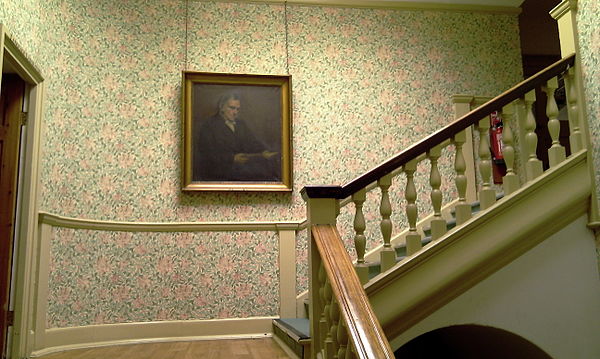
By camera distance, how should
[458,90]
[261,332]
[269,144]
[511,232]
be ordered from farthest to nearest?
[458,90]
[269,144]
[261,332]
[511,232]

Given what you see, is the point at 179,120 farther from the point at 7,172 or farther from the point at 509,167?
the point at 509,167

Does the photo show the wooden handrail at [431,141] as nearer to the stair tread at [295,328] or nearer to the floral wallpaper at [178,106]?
the stair tread at [295,328]

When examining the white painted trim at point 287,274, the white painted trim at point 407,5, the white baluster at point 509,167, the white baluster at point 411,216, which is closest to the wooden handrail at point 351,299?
the white baluster at point 411,216

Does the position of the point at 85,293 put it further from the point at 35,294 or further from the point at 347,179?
the point at 347,179

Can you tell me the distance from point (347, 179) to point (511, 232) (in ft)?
6.45

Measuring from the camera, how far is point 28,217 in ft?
11.5

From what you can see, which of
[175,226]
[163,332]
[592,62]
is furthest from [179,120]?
[592,62]

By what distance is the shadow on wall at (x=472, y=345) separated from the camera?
3.14 metres

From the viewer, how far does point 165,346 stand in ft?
12.8

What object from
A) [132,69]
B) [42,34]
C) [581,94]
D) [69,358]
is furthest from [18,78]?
[581,94]

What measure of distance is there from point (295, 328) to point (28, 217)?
183cm

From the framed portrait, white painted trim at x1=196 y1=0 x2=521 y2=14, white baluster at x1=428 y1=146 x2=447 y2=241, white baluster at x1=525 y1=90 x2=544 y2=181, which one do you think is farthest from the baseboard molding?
white painted trim at x1=196 y1=0 x2=521 y2=14

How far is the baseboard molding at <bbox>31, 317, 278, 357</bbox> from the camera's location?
3.96 m

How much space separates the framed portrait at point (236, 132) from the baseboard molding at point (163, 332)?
3.46 ft
